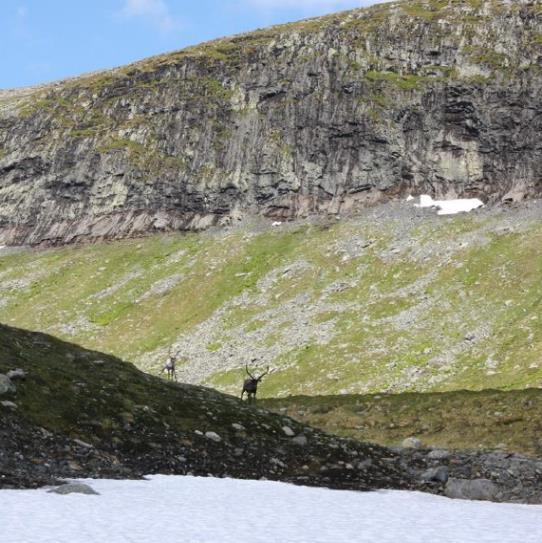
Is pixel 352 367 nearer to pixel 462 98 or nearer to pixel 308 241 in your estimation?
pixel 308 241

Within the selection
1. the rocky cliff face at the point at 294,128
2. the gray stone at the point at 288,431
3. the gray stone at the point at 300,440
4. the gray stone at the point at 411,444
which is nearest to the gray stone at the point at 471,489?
the gray stone at the point at 300,440

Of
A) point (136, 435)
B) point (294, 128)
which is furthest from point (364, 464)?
point (294, 128)

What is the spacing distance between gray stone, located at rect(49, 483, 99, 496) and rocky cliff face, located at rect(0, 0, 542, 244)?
87926mm

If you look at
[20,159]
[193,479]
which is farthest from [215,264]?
[193,479]

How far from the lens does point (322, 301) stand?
7800cm

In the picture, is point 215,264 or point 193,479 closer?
point 193,479

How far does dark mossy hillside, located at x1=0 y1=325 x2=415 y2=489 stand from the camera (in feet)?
64.5

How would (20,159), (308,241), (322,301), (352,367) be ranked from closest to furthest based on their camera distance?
(352,367), (322,301), (308,241), (20,159)

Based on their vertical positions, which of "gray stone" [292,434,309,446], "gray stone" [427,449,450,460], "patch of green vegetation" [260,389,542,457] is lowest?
"gray stone" [292,434,309,446]

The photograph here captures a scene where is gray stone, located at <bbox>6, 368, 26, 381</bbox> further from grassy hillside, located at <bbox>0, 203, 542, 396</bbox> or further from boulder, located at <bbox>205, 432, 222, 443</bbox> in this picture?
grassy hillside, located at <bbox>0, 203, 542, 396</bbox>

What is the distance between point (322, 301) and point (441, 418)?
146 ft

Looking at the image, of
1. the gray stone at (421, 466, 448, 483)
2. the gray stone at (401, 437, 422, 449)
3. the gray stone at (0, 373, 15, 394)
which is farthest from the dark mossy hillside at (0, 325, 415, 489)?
the gray stone at (401, 437, 422, 449)

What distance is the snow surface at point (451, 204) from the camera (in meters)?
93.9

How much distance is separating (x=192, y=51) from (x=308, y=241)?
6355 centimetres
